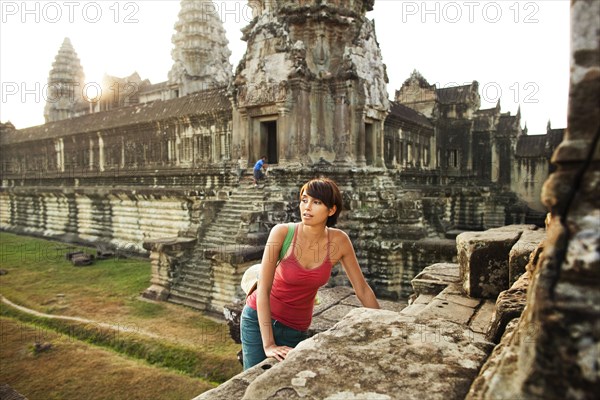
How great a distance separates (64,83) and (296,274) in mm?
42034

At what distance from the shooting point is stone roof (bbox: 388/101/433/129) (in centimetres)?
1518

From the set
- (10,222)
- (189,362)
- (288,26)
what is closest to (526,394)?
(189,362)

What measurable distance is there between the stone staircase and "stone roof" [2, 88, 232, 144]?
11.3 feet

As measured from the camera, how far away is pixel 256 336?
2.58 meters

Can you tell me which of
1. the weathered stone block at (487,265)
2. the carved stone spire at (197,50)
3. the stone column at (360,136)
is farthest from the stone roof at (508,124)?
the weathered stone block at (487,265)

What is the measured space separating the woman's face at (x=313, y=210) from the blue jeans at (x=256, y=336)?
0.65m

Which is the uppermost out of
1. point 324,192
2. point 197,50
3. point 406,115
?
point 197,50

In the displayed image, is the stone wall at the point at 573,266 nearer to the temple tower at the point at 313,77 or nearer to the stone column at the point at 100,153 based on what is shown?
the temple tower at the point at 313,77

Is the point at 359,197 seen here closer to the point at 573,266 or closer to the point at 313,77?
the point at 313,77

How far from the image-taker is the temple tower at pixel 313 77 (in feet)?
36.5

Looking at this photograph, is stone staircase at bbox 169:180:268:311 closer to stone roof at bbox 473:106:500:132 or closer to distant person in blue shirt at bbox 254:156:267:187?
distant person in blue shirt at bbox 254:156:267:187

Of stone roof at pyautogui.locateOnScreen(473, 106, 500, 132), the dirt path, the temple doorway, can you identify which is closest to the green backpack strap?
the dirt path

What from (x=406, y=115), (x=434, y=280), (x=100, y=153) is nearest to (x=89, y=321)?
(x=434, y=280)

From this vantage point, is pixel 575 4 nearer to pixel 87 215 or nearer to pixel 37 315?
pixel 37 315
